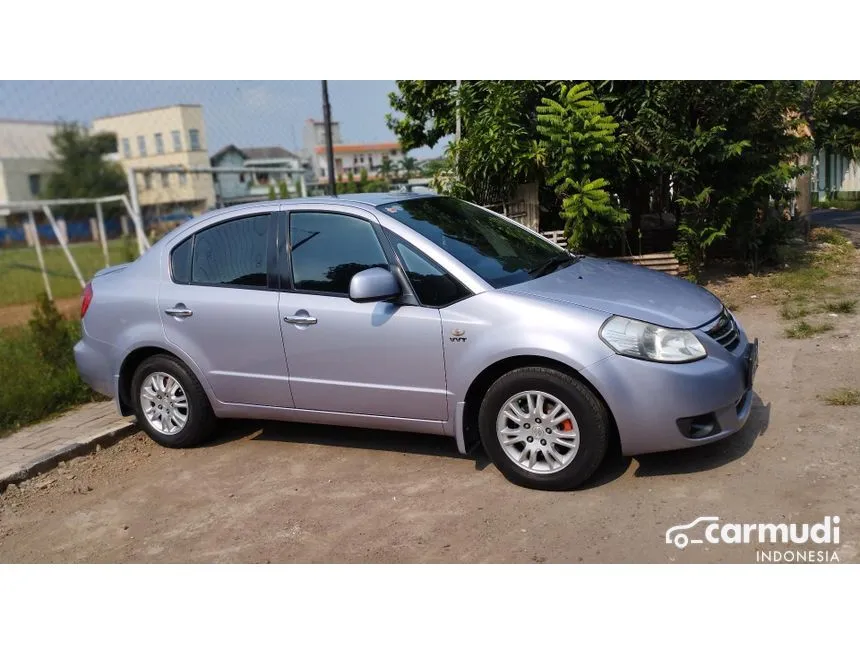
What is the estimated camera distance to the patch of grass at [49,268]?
14.3 meters

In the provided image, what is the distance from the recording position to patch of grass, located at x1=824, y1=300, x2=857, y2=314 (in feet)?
25.1

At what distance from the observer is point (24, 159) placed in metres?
12.3

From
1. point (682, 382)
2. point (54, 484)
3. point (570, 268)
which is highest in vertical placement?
point (570, 268)

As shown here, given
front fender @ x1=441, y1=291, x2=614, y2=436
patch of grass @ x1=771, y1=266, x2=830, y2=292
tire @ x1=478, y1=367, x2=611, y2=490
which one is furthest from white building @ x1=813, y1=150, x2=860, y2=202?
tire @ x1=478, y1=367, x2=611, y2=490

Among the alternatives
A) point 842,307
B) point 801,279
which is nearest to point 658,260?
point 801,279

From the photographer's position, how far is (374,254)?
4734 millimetres

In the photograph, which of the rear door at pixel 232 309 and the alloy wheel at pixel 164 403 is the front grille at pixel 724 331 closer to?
Result: the rear door at pixel 232 309

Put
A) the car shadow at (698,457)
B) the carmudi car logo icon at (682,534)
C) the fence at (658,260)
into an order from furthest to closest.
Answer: the fence at (658,260) → the car shadow at (698,457) → the carmudi car logo icon at (682,534)

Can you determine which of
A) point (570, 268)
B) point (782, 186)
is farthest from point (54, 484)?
point (782, 186)

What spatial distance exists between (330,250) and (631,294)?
1.93 m

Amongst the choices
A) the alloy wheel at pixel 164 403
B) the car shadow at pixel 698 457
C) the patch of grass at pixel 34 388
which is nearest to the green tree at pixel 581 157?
the car shadow at pixel 698 457

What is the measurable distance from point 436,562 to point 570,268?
2255mm

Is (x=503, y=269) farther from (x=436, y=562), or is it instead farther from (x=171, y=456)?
(x=171, y=456)

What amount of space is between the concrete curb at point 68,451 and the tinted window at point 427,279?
2949mm
